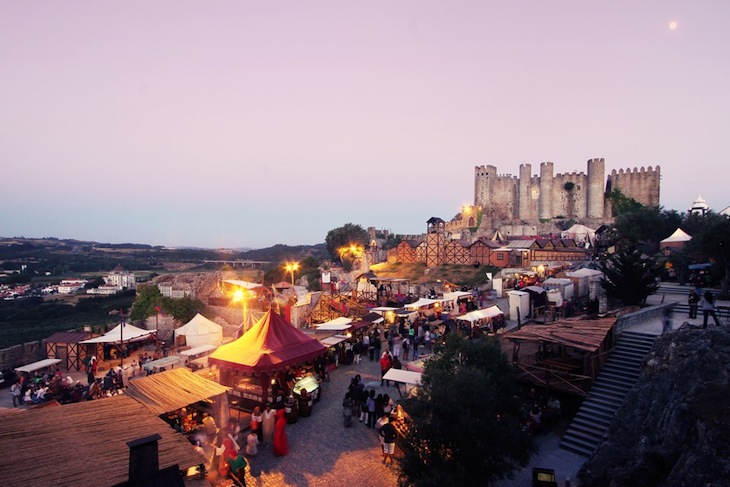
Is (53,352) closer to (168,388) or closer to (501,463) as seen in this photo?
(168,388)

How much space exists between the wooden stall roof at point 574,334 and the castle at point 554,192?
5482cm

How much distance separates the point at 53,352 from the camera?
1848cm

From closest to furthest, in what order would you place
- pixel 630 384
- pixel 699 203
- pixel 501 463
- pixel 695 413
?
pixel 695 413, pixel 501 463, pixel 630 384, pixel 699 203

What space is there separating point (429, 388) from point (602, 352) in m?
6.66

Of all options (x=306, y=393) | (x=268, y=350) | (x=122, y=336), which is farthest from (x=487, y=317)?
(x=122, y=336)

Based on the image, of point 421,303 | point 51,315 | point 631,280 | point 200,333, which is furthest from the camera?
point 51,315

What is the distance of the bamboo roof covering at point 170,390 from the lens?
8.66 meters

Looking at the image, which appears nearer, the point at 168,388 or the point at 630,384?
the point at 168,388

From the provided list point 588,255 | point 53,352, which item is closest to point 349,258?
point 588,255

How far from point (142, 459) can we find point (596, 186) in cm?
6985

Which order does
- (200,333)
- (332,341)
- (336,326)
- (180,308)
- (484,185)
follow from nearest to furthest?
(332,341)
(336,326)
(200,333)
(180,308)
(484,185)

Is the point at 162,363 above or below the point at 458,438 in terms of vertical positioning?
below

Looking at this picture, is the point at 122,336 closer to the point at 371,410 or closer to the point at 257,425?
the point at 257,425

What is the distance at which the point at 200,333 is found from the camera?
19.6 meters
